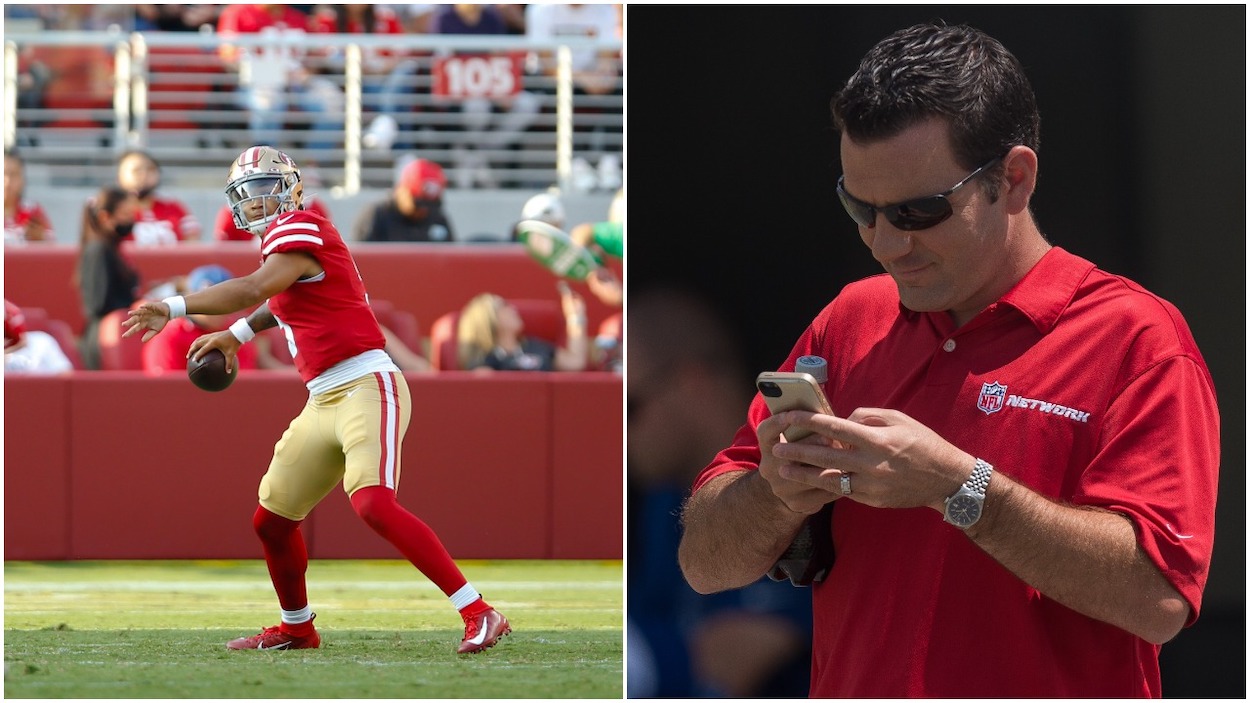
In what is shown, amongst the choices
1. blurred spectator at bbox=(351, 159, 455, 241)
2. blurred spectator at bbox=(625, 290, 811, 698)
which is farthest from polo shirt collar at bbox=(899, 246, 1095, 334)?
blurred spectator at bbox=(351, 159, 455, 241)

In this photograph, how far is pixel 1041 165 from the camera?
95.9 inches

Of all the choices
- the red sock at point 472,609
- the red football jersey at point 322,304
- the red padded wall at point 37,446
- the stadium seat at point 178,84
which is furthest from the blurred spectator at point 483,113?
the red sock at point 472,609

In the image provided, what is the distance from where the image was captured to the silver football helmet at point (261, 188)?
3.26 meters

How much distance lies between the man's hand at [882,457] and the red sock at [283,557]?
2.25m

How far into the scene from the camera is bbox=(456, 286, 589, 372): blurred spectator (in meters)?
5.80

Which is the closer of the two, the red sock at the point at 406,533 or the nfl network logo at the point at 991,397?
the nfl network logo at the point at 991,397

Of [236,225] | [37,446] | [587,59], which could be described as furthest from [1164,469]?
[587,59]

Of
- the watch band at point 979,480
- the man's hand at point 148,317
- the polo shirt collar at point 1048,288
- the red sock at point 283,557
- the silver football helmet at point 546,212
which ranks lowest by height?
the red sock at point 283,557

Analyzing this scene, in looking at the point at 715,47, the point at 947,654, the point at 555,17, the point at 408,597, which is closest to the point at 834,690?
the point at 947,654

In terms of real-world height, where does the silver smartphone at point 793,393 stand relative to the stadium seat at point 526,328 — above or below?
above

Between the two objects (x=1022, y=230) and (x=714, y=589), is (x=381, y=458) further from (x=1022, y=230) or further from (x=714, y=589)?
(x=1022, y=230)

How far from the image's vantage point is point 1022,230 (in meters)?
1.85

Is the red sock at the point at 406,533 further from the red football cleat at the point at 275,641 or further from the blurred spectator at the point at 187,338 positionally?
the blurred spectator at the point at 187,338

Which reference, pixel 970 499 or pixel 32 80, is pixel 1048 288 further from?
pixel 32 80
